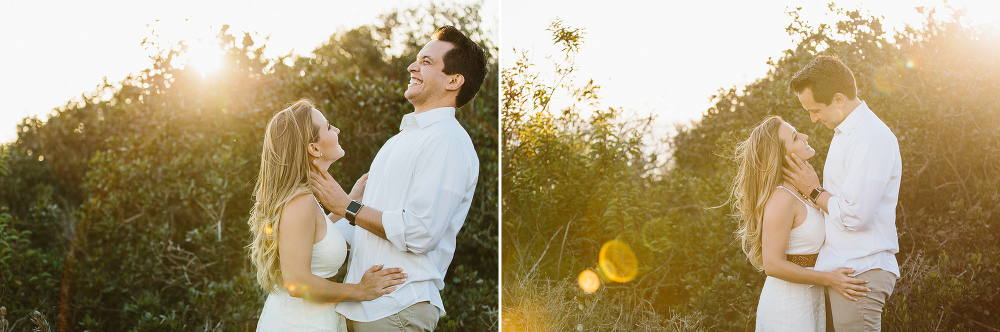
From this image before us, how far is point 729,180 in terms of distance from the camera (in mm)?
4324

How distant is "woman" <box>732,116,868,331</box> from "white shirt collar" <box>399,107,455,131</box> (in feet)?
4.81

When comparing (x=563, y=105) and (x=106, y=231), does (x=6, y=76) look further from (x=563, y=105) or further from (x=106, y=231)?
(x=563, y=105)

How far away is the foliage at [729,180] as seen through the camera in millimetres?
3502

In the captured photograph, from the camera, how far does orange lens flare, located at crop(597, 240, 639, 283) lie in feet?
14.4

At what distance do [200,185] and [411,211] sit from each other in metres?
3.57

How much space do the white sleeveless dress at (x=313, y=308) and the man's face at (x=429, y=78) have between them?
0.67m

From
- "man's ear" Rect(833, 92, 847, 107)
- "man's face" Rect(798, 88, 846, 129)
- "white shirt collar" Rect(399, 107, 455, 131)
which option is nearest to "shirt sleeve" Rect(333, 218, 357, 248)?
"white shirt collar" Rect(399, 107, 455, 131)

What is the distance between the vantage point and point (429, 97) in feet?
9.43

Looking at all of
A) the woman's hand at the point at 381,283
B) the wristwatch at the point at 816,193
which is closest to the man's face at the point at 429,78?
the woman's hand at the point at 381,283

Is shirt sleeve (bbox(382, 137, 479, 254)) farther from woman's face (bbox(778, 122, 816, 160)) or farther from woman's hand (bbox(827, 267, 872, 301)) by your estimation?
woman's hand (bbox(827, 267, 872, 301))

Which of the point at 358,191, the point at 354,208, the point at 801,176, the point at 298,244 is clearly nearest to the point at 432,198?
the point at 354,208

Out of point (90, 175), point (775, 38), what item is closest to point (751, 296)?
point (775, 38)

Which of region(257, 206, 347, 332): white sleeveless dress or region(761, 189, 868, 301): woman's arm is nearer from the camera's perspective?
region(257, 206, 347, 332): white sleeveless dress

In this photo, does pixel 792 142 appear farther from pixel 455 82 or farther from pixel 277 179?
pixel 277 179
